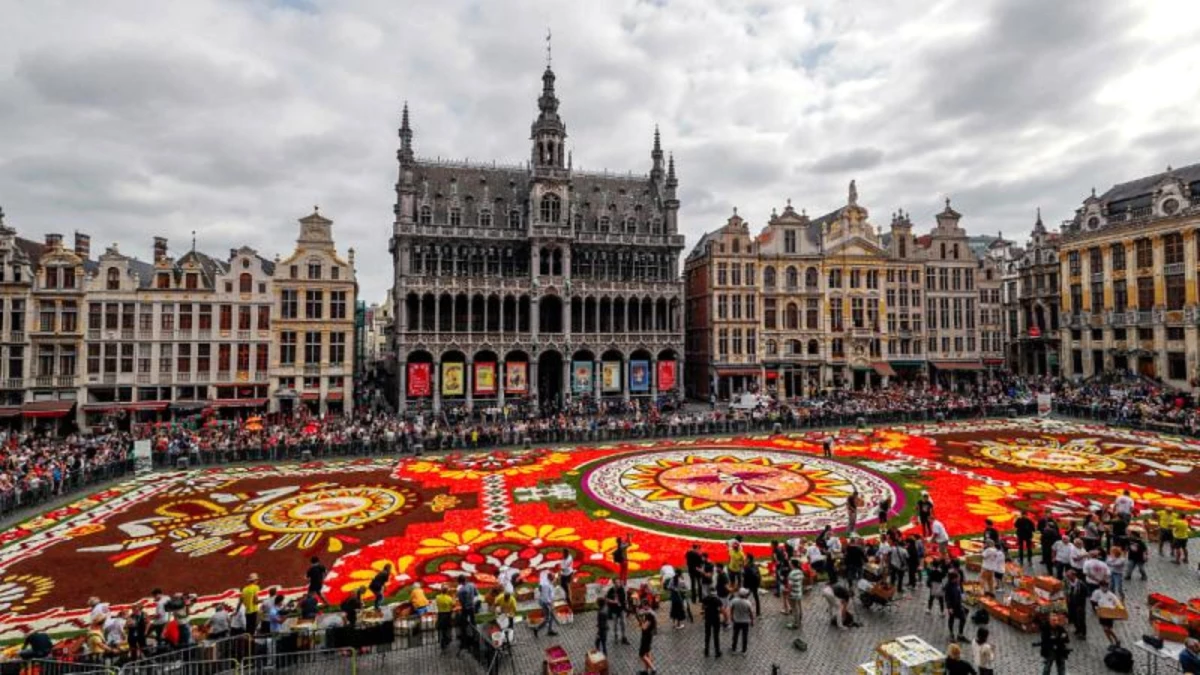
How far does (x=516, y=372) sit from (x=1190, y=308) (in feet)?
188

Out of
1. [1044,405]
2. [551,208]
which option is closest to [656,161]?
[551,208]

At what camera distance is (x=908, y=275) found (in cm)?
6041

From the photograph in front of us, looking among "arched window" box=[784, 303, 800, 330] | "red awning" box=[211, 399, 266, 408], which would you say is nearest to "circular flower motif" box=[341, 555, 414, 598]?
"red awning" box=[211, 399, 266, 408]

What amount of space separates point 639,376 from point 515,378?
38.0 feet

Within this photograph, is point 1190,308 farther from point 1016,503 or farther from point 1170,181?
point 1016,503

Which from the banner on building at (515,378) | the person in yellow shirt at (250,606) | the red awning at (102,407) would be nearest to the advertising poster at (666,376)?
the banner on building at (515,378)

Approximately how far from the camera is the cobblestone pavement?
1163 centimetres

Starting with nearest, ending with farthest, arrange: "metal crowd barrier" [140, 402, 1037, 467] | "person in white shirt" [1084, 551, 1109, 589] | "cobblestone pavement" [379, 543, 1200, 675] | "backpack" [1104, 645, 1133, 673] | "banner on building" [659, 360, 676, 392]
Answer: "backpack" [1104, 645, 1133, 673], "cobblestone pavement" [379, 543, 1200, 675], "person in white shirt" [1084, 551, 1109, 589], "metal crowd barrier" [140, 402, 1037, 467], "banner on building" [659, 360, 676, 392]

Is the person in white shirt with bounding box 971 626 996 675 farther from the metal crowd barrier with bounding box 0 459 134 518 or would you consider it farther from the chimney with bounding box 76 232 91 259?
the chimney with bounding box 76 232 91 259

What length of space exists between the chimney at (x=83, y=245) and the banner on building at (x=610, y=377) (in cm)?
4260

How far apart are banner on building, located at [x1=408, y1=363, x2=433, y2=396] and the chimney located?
2637 centimetres

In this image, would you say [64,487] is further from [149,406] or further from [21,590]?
[149,406]

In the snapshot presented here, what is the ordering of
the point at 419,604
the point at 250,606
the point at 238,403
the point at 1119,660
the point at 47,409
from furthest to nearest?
the point at 238,403 → the point at 47,409 → the point at 419,604 → the point at 250,606 → the point at 1119,660

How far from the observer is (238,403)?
4409 centimetres
